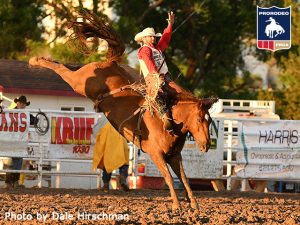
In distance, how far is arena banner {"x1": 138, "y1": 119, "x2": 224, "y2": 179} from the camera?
18438 mm

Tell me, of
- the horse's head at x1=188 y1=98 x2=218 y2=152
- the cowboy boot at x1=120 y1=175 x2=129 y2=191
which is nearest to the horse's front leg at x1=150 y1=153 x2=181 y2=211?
the horse's head at x1=188 y1=98 x2=218 y2=152

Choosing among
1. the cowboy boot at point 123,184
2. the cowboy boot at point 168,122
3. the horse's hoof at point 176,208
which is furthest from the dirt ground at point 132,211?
the cowboy boot at point 123,184

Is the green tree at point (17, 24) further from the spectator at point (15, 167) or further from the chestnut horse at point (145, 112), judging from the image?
the chestnut horse at point (145, 112)

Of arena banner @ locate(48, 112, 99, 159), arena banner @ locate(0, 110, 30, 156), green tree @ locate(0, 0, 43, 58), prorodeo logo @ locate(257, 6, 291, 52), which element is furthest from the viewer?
green tree @ locate(0, 0, 43, 58)

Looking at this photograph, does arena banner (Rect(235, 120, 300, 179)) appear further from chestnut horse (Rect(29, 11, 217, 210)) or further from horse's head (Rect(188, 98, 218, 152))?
horse's head (Rect(188, 98, 218, 152))

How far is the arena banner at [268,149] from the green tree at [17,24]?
16.2m

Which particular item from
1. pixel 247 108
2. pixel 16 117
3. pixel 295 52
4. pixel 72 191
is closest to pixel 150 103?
pixel 72 191

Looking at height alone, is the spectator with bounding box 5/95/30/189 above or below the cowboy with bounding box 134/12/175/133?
below

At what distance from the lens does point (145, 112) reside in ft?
40.6

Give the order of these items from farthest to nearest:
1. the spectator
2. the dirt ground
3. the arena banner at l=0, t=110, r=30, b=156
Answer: the arena banner at l=0, t=110, r=30, b=156, the spectator, the dirt ground

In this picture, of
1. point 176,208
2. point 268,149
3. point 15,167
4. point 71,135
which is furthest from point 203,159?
point 176,208

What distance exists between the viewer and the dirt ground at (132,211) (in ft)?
32.4

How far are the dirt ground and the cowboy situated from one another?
4.21 ft

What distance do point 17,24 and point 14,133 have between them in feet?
57.1
